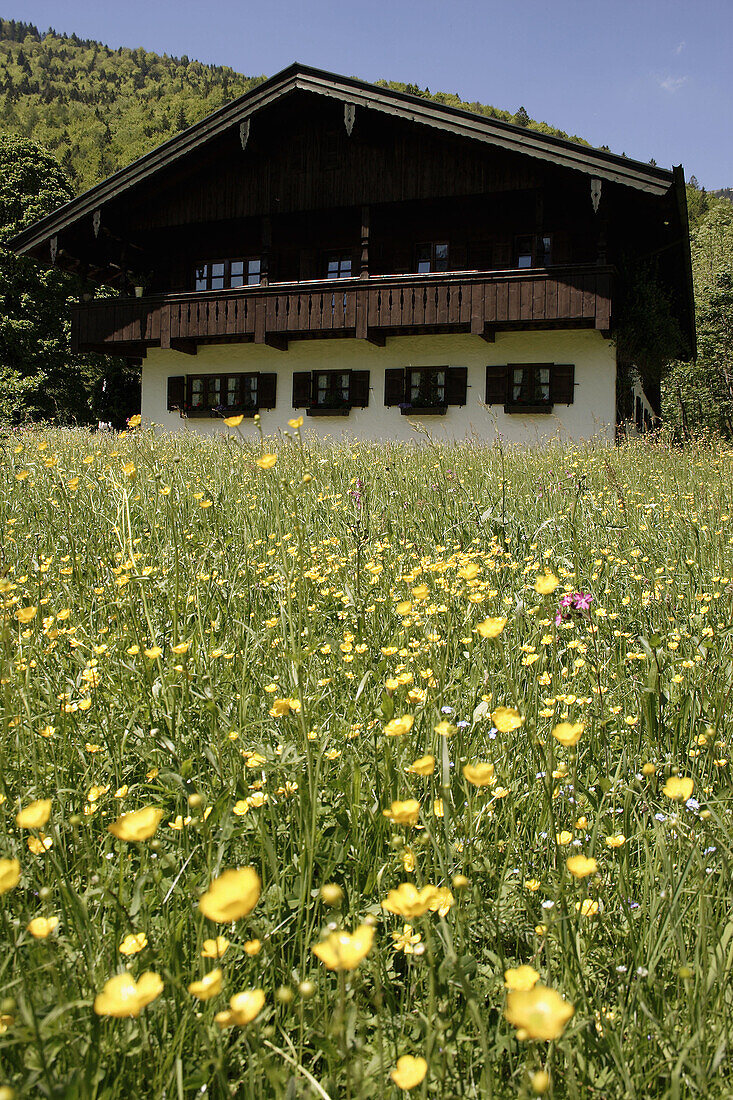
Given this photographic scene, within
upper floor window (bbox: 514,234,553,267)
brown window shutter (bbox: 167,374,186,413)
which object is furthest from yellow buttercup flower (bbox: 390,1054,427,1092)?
brown window shutter (bbox: 167,374,186,413)

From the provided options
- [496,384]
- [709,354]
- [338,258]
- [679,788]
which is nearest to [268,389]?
[338,258]

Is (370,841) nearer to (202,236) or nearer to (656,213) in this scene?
(656,213)

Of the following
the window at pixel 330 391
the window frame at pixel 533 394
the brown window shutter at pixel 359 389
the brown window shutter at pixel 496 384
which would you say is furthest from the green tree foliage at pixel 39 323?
the window frame at pixel 533 394

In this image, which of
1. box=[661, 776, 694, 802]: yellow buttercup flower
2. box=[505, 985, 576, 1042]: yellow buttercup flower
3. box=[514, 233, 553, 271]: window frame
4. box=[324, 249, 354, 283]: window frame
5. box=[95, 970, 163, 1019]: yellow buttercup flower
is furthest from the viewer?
box=[324, 249, 354, 283]: window frame

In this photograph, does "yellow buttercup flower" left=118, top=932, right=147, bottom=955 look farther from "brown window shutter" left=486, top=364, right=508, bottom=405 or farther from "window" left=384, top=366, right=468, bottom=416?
"brown window shutter" left=486, top=364, right=508, bottom=405

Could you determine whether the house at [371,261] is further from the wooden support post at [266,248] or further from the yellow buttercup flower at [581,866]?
the yellow buttercup flower at [581,866]

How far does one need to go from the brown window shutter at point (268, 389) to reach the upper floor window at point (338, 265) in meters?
2.74

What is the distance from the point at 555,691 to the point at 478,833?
0.58 metres

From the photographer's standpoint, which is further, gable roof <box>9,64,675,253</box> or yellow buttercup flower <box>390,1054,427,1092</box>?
gable roof <box>9,64,675,253</box>

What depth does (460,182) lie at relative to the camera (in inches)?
540

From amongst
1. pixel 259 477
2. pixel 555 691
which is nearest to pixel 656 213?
pixel 259 477

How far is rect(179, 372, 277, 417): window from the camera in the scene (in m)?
16.0

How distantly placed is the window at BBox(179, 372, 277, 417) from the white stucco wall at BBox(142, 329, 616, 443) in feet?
0.56

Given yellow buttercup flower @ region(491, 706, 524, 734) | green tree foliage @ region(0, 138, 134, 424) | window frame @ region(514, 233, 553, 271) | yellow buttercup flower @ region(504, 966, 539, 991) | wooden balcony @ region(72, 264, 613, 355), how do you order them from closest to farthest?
yellow buttercup flower @ region(504, 966, 539, 991)
yellow buttercup flower @ region(491, 706, 524, 734)
wooden balcony @ region(72, 264, 613, 355)
window frame @ region(514, 233, 553, 271)
green tree foliage @ region(0, 138, 134, 424)
